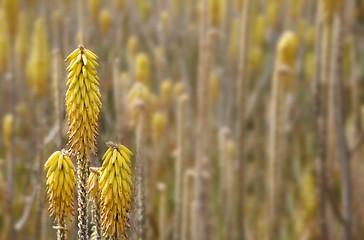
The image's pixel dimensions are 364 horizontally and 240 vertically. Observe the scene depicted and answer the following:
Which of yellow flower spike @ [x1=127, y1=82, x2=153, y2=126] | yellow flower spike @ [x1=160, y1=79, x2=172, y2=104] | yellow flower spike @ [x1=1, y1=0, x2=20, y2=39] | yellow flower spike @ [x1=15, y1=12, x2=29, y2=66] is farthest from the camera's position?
yellow flower spike @ [x1=15, y1=12, x2=29, y2=66]

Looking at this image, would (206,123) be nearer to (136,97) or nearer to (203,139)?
(203,139)

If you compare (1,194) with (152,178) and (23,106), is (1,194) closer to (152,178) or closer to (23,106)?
(152,178)

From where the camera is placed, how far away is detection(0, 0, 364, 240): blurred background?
93cm

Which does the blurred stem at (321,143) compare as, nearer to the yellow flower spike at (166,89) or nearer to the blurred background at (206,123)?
the blurred background at (206,123)

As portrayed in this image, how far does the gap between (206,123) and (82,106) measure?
651 mm

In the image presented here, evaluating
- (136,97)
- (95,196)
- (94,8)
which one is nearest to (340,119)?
(136,97)

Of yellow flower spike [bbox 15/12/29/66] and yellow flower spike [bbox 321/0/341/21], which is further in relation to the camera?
yellow flower spike [bbox 15/12/29/66]

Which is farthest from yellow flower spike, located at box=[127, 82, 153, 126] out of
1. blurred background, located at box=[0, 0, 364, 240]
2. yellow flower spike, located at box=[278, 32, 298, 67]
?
yellow flower spike, located at box=[278, 32, 298, 67]

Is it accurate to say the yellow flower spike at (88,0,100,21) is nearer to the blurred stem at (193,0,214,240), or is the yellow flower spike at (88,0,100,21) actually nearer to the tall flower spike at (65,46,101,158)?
the blurred stem at (193,0,214,240)

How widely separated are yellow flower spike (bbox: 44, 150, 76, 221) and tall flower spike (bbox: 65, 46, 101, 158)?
1 centimetres

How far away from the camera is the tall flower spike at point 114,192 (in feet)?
1.06

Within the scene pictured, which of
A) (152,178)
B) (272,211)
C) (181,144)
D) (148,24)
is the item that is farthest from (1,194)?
(148,24)

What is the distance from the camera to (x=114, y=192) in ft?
1.05

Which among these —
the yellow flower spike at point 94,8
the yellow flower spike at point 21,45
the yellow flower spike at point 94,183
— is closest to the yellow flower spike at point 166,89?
the yellow flower spike at point 94,8
